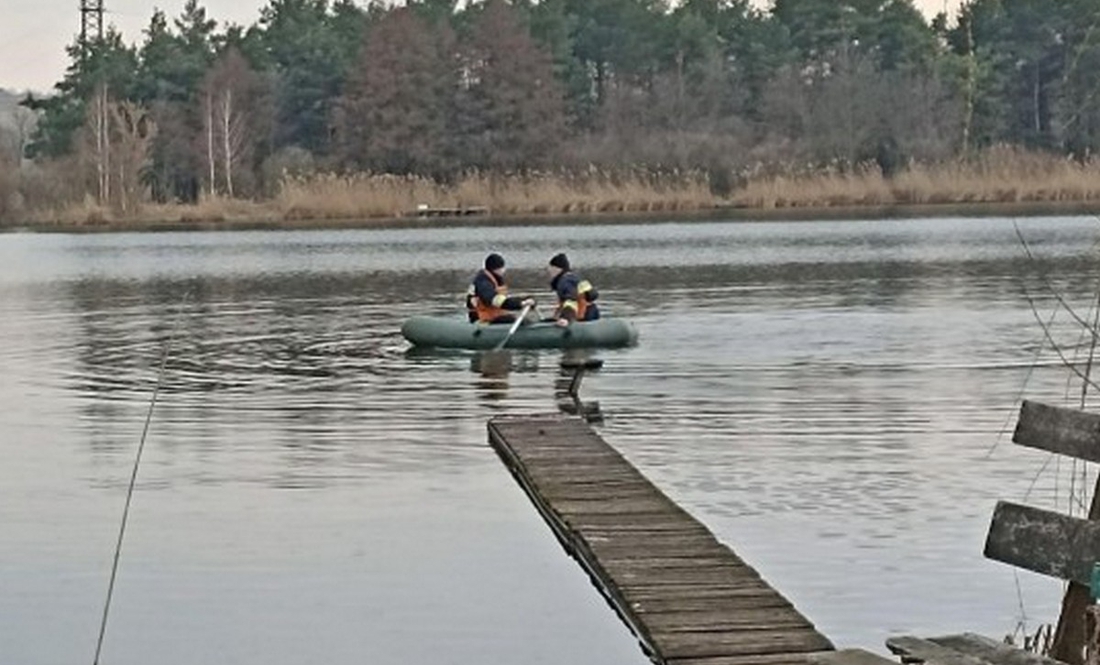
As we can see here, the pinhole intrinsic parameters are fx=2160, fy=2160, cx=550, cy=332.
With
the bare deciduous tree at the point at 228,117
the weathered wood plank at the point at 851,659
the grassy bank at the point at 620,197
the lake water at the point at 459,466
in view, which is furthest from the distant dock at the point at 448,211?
the weathered wood plank at the point at 851,659

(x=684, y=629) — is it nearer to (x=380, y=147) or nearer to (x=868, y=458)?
(x=868, y=458)

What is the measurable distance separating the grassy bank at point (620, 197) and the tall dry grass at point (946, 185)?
0.02 meters

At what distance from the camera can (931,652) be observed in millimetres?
6508

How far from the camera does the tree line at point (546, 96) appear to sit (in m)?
59.0

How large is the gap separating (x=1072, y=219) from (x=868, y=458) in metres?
34.0

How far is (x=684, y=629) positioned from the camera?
28.2 ft

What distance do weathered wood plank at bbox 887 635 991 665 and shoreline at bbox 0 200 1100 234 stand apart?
138 ft

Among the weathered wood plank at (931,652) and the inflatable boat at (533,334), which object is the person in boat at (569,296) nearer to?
the inflatable boat at (533,334)

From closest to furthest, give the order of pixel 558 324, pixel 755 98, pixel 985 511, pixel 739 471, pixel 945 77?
1. pixel 985 511
2. pixel 739 471
3. pixel 558 324
4. pixel 945 77
5. pixel 755 98

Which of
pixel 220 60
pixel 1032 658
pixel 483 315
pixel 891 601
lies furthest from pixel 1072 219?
pixel 1032 658

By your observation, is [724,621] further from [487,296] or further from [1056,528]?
[487,296]

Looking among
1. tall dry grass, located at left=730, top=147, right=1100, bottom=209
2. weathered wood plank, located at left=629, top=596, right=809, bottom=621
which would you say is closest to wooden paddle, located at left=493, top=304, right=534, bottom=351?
weathered wood plank, located at left=629, top=596, right=809, bottom=621

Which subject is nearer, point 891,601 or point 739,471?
point 891,601

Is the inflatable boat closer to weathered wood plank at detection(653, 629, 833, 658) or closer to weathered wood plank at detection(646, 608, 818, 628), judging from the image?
weathered wood plank at detection(646, 608, 818, 628)
